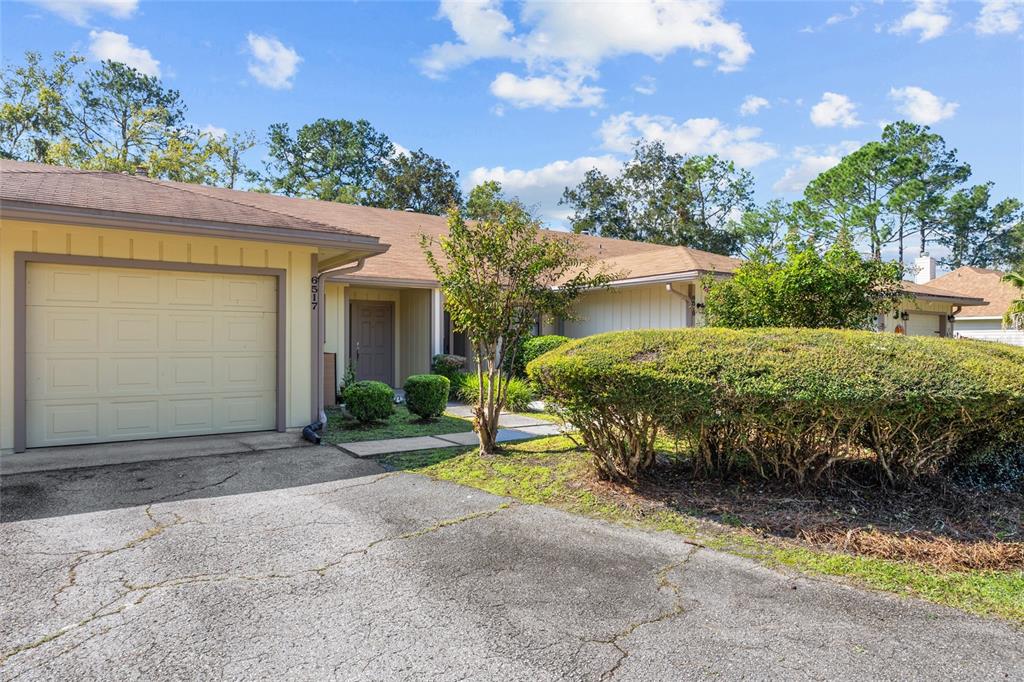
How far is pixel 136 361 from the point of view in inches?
272

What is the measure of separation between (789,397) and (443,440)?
A: 4.44 meters

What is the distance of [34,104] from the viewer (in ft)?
77.4

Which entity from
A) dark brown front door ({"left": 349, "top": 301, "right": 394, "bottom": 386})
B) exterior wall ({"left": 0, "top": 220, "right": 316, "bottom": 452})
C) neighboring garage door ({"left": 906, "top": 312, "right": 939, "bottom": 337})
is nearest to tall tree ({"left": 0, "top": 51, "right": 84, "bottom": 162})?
dark brown front door ({"left": 349, "top": 301, "right": 394, "bottom": 386})

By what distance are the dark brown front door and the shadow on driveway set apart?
6444 millimetres

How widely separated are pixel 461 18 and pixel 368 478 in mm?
8835

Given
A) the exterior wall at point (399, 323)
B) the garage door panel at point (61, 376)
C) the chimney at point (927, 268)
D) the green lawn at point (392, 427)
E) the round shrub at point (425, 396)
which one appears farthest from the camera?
the chimney at point (927, 268)

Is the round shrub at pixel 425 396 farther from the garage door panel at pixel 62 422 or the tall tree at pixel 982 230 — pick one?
the tall tree at pixel 982 230

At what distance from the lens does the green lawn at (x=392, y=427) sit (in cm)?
770

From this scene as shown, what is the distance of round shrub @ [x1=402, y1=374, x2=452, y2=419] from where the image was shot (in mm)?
8867

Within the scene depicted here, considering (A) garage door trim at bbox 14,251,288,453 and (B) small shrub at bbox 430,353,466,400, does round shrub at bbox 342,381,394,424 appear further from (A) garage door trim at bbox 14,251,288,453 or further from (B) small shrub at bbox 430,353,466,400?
(B) small shrub at bbox 430,353,466,400

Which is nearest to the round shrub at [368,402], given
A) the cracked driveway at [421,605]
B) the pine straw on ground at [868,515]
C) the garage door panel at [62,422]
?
the garage door panel at [62,422]

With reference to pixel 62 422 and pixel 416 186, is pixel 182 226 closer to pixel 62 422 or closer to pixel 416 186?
pixel 62 422

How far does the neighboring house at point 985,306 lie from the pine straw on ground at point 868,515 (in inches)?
854

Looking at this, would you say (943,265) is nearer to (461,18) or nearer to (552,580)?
(461,18)
